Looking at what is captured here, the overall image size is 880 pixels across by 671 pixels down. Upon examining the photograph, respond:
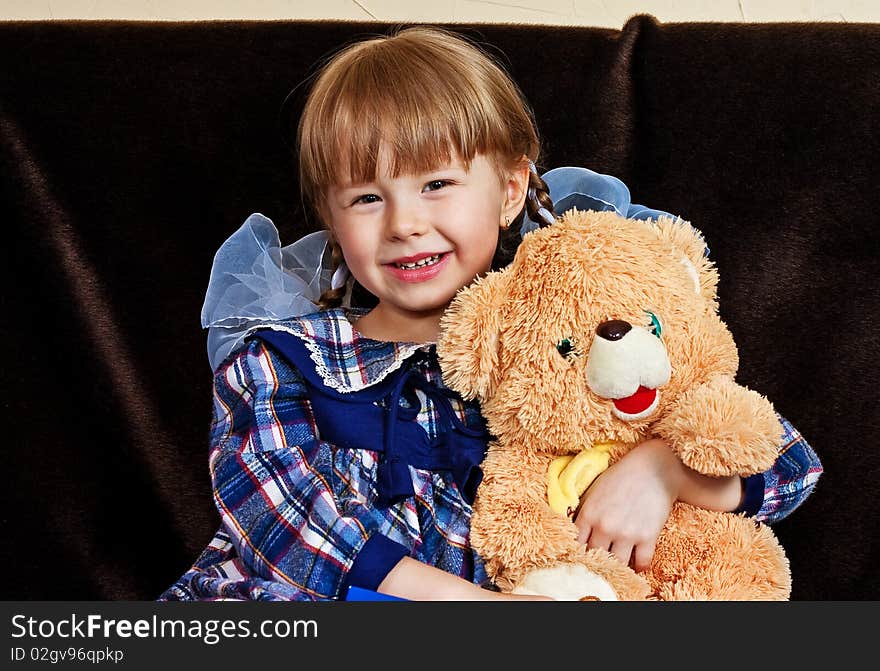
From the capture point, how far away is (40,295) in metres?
1.37

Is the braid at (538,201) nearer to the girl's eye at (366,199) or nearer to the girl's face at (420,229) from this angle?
the girl's face at (420,229)

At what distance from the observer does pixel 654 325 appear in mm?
963

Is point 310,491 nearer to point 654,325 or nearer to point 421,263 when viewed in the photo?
point 421,263

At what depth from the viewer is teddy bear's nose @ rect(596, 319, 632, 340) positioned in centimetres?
93

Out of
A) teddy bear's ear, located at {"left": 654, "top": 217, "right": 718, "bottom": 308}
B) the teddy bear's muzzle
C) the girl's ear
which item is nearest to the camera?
the teddy bear's muzzle

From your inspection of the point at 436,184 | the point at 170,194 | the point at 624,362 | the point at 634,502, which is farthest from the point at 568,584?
the point at 170,194

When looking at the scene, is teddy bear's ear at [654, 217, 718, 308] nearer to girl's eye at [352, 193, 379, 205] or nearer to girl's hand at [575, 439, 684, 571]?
girl's hand at [575, 439, 684, 571]

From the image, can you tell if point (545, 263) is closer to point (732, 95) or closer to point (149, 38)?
point (732, 95)

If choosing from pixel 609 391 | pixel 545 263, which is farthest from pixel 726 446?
pixel 545 263

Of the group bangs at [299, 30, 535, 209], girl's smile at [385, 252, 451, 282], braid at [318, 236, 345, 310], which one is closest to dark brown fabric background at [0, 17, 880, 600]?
braid at [318, 236, 345, 310]

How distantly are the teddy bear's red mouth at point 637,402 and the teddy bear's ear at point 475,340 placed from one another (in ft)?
0.41

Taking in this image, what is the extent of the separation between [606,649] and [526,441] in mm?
218

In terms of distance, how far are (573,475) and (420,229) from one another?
310 millimetres

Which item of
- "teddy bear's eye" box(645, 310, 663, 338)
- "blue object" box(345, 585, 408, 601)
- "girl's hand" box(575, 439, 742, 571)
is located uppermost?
"teddy bear's eye" box(645, 310, 663, 338)
